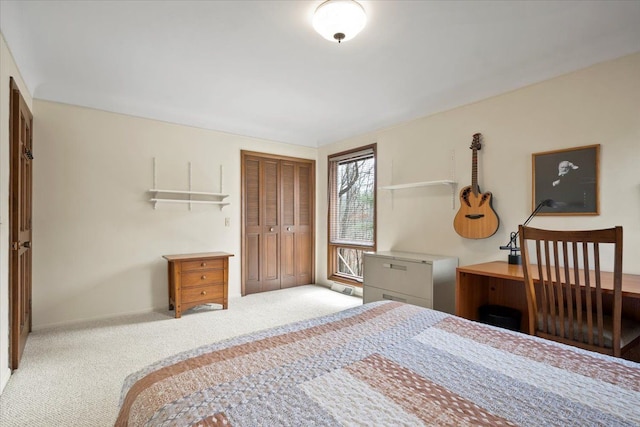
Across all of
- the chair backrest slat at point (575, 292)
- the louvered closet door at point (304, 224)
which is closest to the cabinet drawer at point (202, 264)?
the louvered closet door at point (304, 224)

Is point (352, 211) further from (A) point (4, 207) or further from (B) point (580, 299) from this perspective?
(A) point (4, 207)

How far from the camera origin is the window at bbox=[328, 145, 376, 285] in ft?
14.6

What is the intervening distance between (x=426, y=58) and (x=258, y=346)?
2.53 metres

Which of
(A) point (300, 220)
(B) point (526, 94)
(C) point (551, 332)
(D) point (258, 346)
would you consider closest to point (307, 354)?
(D) point (258, 346)

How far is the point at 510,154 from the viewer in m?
2.90

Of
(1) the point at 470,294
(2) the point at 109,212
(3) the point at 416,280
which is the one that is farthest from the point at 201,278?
(1) the point at 470,294

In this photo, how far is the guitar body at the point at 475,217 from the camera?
9.79 feet

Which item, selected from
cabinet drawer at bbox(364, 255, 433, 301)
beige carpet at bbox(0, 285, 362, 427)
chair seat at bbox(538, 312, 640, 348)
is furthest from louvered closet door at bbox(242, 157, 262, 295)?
chair seat at bbox(538, 312, 640, 348)

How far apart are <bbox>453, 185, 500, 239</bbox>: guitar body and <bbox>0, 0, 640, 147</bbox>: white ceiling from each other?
0.99 m

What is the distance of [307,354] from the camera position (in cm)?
112

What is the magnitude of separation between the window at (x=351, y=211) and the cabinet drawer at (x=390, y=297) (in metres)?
0.87

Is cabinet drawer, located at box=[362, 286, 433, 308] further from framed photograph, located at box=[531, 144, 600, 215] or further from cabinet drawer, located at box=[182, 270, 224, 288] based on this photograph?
cabinet drawer, located at box=[182, 270, 224, 288]

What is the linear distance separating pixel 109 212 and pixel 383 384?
12.1 ft

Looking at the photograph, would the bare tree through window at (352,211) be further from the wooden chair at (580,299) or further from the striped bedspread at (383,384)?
the striped bedspread at (383,384)
